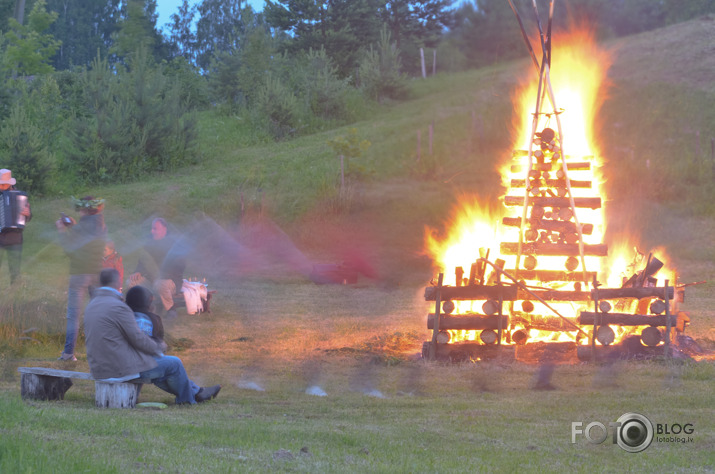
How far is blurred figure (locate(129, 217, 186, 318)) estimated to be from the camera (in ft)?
43.8

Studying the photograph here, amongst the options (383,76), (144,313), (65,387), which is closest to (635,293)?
(144,313)

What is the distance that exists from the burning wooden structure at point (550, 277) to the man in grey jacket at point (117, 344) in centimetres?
438

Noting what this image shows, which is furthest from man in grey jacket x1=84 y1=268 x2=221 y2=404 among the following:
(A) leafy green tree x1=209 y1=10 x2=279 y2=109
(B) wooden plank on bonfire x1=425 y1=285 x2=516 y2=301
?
(A) leafy green tree x1=209 y1=10 x2=279 y2=109

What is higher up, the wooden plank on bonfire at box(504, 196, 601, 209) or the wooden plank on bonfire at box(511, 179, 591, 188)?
the wooden plank on bonfire at box(511, 179, 591, 188)

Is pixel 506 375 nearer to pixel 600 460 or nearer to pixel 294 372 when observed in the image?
pixel 294 372

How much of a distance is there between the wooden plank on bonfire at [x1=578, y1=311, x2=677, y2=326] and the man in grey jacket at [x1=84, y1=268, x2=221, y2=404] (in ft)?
18.3

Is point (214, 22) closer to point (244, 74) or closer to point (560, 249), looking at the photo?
point (244, 74)

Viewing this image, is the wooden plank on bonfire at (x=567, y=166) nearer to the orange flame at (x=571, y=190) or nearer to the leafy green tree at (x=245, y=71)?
the orange flame at (x=571, y=190)

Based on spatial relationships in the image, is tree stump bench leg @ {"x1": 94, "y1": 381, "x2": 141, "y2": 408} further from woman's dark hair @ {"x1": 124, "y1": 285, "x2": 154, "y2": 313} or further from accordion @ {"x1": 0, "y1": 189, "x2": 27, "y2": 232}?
accordion @ {"x1": 0, "y1": 189, "x2": 27, "y2": 232}

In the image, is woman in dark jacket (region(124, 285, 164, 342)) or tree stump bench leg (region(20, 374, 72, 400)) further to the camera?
woman in dark jacket (region(124, 285, 164, 342))

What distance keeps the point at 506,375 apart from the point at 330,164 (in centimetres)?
1973

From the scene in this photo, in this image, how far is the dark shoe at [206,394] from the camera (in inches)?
323

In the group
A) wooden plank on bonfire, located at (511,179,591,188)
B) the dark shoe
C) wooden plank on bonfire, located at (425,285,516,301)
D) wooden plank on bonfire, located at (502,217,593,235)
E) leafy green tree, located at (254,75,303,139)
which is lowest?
the dark shoe

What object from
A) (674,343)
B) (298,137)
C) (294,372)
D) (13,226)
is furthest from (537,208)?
(298,137)
